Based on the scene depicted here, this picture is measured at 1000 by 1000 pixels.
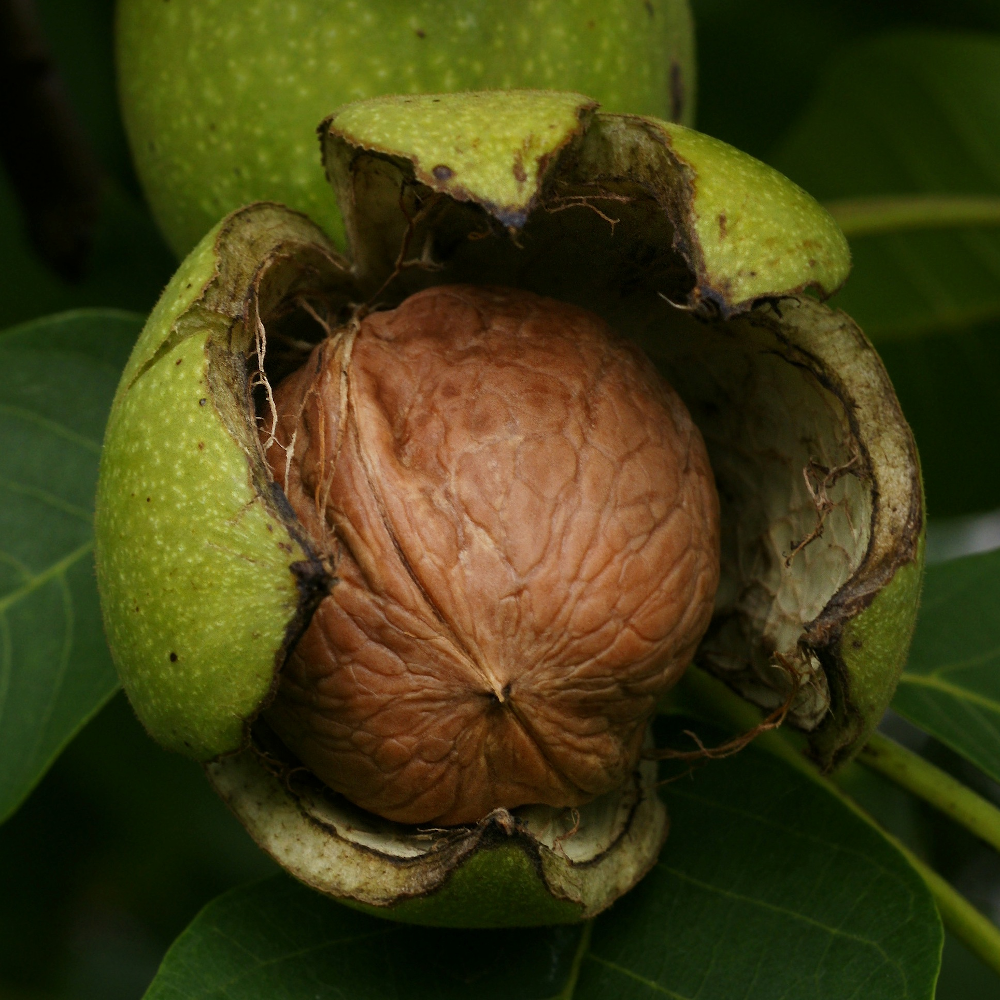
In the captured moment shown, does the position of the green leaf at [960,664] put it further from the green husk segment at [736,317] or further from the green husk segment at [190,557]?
the green husk segment at [190,557]

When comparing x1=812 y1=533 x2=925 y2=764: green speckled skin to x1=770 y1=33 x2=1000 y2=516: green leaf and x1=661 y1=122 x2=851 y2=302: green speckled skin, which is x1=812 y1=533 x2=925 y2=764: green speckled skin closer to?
x1=661 y1=122 x2=851 y2=302: green speckled skin

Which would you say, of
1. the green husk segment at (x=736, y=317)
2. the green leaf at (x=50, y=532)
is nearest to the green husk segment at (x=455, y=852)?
the green husk segment at (x=736, y=317)

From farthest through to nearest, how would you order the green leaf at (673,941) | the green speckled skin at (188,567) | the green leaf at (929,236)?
1. the green leaf at (929,236)
2. the green leaf at (673,941)
3. the green speckled skin at (188,567)

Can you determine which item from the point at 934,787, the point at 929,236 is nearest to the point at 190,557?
the point at 934,787

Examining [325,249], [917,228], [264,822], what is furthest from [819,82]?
[264,822]

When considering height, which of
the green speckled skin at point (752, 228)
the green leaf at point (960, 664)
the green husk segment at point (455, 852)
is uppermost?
the green speckled skin at point (752, 228)

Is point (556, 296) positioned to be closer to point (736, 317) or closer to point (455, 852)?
point (736, 317)
